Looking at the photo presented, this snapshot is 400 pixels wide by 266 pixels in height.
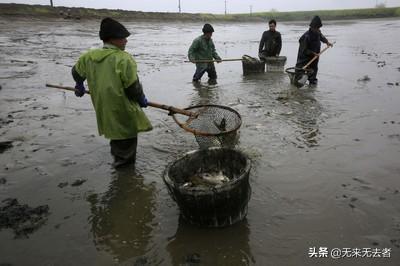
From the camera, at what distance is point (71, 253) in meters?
3.51

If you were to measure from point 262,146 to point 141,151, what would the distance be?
201cm

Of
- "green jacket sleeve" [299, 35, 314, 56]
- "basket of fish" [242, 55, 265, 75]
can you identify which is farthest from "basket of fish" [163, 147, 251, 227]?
"basket of fish" [242, 55, 265, 75]

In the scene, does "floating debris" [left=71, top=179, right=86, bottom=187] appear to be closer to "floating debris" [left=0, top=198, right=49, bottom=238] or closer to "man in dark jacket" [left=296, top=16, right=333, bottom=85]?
"floating debris" [left=0, top=198, right=49, bottom=238]

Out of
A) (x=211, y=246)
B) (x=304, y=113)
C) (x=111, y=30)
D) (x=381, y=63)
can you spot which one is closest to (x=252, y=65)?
(x=304, y=113)

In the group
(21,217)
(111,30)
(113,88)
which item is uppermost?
(111,30)

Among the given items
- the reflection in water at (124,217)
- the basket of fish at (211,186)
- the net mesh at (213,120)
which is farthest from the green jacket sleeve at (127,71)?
the reflection in water at (124,217)

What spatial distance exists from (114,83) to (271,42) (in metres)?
8.42

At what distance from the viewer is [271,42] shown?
11.9 meters

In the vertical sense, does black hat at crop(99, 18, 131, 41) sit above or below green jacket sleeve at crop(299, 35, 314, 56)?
above

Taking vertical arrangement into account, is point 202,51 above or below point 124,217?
above

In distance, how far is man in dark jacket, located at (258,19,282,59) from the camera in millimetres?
11633

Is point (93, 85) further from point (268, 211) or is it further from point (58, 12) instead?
point (58, 12)

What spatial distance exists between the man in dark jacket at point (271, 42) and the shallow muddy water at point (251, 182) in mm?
2579

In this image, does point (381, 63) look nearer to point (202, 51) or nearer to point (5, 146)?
point (202, 51)
